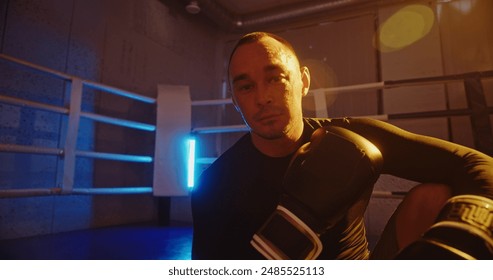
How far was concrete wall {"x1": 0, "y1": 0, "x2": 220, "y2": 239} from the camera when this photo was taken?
5.17ft

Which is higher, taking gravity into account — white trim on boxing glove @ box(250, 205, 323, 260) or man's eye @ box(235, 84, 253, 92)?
man's eye @ box(235, 84, 253, 92)

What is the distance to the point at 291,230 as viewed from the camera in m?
0.54

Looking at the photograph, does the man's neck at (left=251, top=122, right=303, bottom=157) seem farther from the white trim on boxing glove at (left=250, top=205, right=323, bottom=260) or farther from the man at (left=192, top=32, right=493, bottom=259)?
the white trim on boxing glove at (left=250, top=205, right=323, bottom=260)

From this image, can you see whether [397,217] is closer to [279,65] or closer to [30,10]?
[279,65]

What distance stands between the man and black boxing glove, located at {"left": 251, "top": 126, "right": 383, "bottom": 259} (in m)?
0.06

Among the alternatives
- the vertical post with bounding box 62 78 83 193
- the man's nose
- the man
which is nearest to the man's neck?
the man

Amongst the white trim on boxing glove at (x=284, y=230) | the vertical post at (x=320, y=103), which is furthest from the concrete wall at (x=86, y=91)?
the white trim on boxing glove at (x=284, y=230)

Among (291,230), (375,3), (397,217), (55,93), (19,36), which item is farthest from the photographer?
(375,3)

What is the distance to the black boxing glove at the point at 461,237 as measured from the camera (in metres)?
0.44

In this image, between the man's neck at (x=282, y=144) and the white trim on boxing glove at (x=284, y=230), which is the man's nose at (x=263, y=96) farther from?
the white trim on boxing glove at (x=284, y=230)

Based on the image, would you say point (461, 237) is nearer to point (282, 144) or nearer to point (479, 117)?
point (282, 144)

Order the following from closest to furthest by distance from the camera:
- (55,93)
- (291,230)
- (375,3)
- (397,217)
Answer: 1. (291,230)
2. (397,217)
3. (55,93)
4. (375,3)

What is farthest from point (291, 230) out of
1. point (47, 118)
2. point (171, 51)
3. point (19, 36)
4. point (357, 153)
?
point (171, 51)
